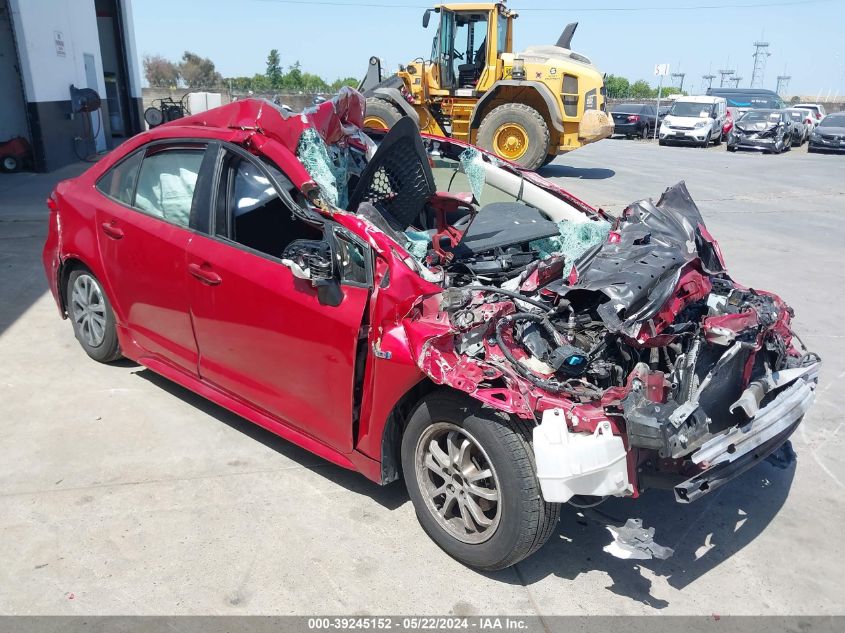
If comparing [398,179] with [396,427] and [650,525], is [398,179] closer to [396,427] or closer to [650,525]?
[396,427]

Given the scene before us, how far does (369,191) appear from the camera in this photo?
12.3 ft

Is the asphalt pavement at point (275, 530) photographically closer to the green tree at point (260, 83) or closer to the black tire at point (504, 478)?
the black tire at point (504, 478)

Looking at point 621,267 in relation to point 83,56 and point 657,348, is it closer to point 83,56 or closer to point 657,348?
point 657,348

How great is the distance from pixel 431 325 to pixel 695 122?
26523mm

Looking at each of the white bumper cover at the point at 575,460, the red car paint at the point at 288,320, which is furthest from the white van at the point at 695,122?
the white bumper cover at the point at 575,460

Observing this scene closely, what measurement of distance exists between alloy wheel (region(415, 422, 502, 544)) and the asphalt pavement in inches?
7.5

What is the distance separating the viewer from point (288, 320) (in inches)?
129

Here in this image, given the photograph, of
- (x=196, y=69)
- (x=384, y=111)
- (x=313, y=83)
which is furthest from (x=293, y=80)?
(x=384, y=111)

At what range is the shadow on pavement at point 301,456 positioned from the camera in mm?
3520

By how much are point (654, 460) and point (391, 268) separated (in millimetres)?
1340

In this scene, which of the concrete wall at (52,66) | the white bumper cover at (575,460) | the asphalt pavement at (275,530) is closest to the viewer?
the white bumper cover at (575,460)

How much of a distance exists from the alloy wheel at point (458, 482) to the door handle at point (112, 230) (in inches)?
91.9

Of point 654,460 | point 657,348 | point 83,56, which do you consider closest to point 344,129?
point 657,348

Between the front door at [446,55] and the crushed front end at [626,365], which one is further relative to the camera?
the front door at [446,55]
